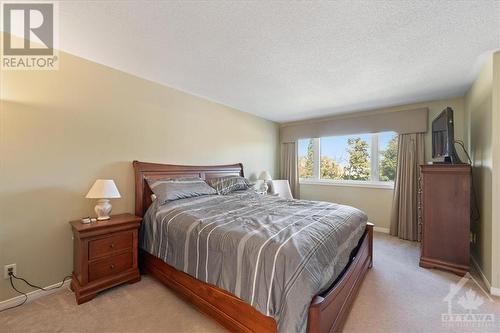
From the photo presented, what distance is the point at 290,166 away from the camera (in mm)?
5266

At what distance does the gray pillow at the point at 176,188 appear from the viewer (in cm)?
259

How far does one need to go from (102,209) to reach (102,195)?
217 millimetres

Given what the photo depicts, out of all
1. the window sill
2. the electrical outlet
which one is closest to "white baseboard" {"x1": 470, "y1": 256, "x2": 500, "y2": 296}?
the window sill

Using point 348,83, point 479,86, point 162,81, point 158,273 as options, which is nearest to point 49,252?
point 158,273

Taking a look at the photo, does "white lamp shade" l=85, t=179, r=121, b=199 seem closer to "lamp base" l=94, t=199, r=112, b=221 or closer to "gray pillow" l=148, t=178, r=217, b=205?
"lamp base" l=94, t=199, r=112, b=221

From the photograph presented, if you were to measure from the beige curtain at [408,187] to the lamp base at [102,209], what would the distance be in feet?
14.4

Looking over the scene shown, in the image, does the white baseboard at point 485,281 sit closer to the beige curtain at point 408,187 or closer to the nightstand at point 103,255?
the beige curtain at point 408,187

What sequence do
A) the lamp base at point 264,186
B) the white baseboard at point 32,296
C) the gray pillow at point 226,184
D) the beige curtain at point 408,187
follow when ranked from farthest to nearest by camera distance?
the lamp base at point 264,186 → the beige curtain at point 408,187 → the gray pillow at point 226,184 → the white baseboard at point 32,296

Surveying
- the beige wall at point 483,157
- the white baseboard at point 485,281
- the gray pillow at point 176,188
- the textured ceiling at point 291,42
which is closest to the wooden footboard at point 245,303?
the gray pillow at point 176,188

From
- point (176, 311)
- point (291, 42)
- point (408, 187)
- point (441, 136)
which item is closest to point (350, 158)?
point (408, 187)

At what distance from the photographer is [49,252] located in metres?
2.10

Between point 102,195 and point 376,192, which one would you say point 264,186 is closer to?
point 376,192

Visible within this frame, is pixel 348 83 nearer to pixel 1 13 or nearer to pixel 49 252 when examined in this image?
pixel 1 13

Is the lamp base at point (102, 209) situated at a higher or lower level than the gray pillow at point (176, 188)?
lower
